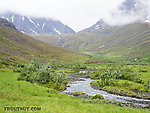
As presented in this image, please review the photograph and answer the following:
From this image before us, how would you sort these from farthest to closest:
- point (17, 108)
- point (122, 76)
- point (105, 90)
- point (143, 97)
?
point (122, 76)
point (105, 90)
point (143, 97)
point (17, 108)

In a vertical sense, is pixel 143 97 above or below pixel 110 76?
below

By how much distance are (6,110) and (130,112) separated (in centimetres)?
2787

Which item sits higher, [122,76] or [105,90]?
[122,76]

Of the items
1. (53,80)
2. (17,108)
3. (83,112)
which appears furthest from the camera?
(53,80)

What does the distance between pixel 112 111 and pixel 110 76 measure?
272 feet

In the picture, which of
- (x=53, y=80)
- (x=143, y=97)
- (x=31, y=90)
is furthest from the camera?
(x=53, y=80)

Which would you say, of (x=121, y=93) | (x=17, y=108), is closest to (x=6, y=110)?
(x=17, y=108)

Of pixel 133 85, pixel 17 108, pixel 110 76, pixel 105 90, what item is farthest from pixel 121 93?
pixel 17 108

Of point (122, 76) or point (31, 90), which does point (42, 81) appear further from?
point (122, 76)

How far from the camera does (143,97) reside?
2982 inches

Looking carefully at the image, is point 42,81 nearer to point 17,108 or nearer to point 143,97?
point 143,97

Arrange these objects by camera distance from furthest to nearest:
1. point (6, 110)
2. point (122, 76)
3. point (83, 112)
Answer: point (122, 76) → point (83, 112) → point (6, 110)

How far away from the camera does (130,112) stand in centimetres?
3556

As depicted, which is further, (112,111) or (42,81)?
(42,81)
